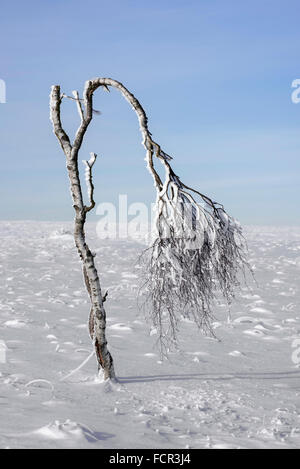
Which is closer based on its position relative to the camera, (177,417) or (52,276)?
(177,417)

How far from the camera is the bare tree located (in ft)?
20.9

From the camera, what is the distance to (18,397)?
6191mm

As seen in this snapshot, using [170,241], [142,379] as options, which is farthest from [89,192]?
[142,379]

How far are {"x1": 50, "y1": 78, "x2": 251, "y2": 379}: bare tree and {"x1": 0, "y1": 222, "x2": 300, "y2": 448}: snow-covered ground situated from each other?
874 millimetres

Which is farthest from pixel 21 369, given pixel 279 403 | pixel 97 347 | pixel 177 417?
pixel 279 403

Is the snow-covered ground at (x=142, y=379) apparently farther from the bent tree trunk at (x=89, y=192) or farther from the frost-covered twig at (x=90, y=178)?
the frost-covered twig at (x=90, y=178)

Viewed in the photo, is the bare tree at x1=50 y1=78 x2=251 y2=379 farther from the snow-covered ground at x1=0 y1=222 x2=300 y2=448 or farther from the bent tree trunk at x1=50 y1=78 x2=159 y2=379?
the snow-covered ground at x1=0 y1=222 x2=300 y2=448

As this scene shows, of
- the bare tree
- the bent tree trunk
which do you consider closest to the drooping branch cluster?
the bare tree

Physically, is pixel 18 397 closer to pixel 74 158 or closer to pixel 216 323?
pixel 74 158

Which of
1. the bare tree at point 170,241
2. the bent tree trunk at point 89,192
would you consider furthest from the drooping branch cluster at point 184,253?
the bent tree trunk at point 89,192

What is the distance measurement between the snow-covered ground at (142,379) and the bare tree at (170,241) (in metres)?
0.87

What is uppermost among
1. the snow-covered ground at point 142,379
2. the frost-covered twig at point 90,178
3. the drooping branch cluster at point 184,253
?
the frost-covered twig at point 90,178

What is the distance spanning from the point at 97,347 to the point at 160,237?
1.96 metres

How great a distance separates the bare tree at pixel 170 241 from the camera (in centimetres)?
636
